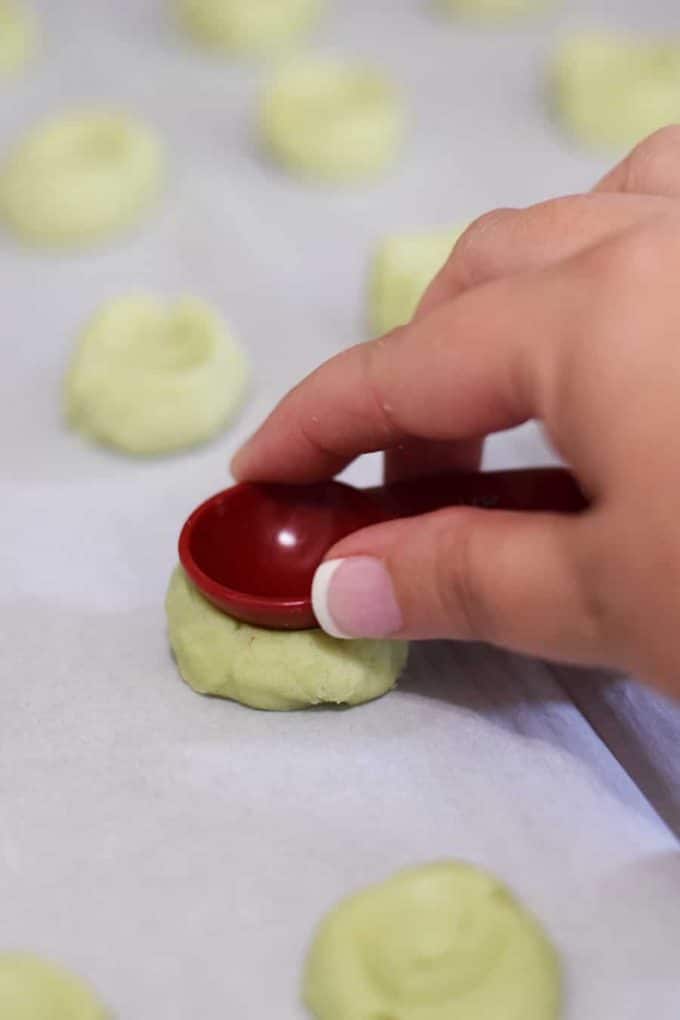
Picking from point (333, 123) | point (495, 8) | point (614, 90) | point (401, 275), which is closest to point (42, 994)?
point (401, 275)

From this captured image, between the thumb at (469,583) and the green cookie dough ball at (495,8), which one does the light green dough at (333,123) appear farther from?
the thumb at (469,583)

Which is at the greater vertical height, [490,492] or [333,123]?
[333,123]

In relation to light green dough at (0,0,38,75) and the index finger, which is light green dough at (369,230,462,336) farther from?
light green dough at (0,0,38,75)

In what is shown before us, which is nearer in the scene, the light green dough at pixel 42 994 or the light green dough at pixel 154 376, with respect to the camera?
the light green dough at pixel 42 994

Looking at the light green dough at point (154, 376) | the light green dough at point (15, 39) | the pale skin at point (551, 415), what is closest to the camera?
the pale skin at point (551, 415)

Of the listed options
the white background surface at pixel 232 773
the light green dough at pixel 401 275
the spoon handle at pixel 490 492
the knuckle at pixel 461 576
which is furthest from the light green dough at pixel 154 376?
the knuckle at pixel 461 576

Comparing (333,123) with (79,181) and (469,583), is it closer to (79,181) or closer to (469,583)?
(79,181)
